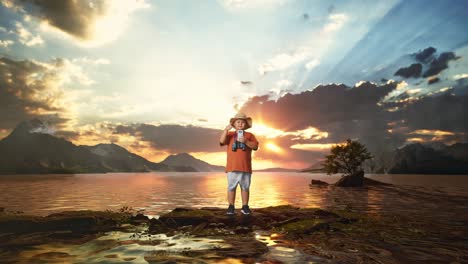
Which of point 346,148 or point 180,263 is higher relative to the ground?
point 346,148

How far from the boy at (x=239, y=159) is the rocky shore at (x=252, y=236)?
0.89m

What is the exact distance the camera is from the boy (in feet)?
39.8

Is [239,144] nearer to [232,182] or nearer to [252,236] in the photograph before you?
[232,182]

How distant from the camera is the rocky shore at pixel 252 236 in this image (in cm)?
709

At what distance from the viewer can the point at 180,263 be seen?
638 centimetres

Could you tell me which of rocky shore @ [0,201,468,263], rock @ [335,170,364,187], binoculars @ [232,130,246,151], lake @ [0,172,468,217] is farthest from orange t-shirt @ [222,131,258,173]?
rock @ [335,170,364,187]

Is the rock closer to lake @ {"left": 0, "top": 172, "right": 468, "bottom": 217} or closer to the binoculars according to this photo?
lake @ {"left": 0, "top": 172, "right": 468, "bottom": 217}

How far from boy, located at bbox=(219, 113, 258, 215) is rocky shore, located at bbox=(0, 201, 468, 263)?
893 millimetres

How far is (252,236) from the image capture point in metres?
9.49

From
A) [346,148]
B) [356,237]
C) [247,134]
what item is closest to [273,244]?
[356,237]

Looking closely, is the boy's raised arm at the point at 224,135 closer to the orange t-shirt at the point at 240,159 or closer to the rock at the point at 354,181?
the orange t-shirt at the point at 240,159

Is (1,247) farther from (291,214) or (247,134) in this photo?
(291,214)

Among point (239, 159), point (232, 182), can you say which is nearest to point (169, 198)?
point (232, 182)

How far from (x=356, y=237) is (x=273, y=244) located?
301 cm
